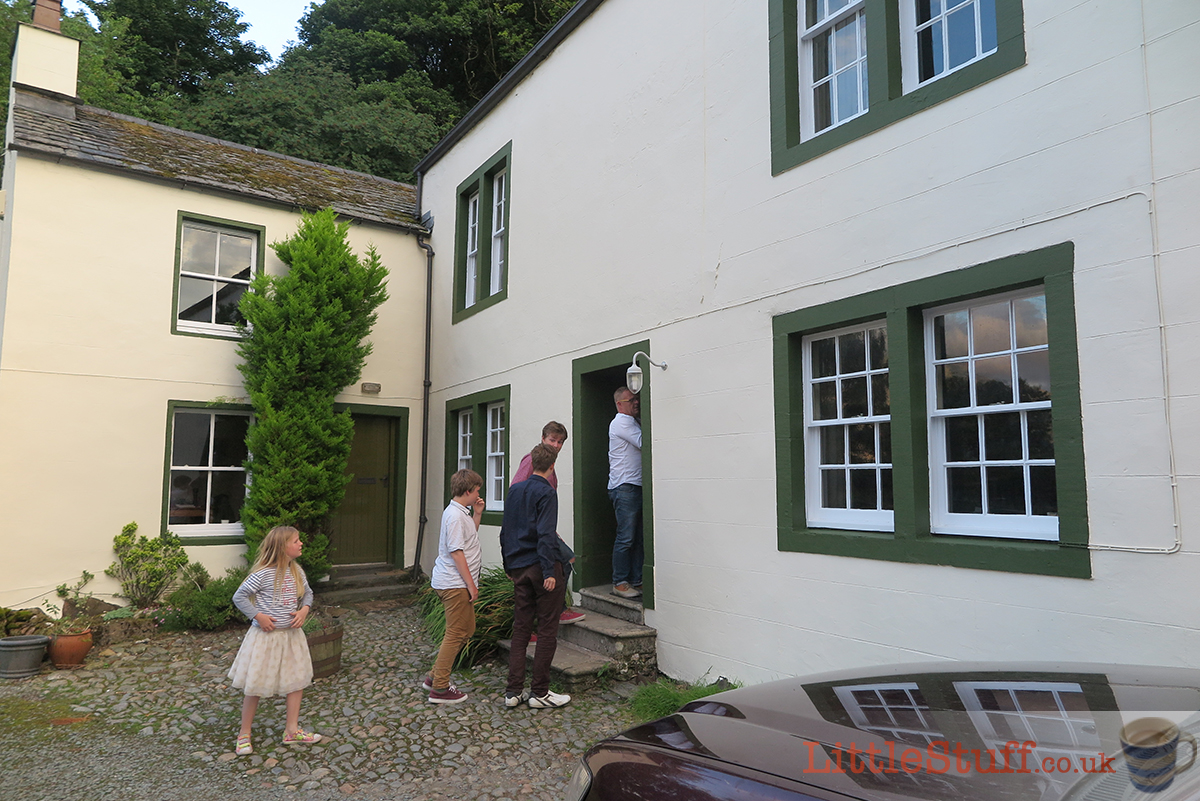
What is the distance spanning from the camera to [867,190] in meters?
4.92

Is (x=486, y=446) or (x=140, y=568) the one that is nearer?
(x=140, y=568)

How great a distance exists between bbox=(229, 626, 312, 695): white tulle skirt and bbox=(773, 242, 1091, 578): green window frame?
3.30m

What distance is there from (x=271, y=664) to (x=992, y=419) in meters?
4.60

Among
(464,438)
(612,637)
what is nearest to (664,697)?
(612,637)

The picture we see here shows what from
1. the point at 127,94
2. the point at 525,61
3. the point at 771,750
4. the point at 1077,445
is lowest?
the point at 771,750

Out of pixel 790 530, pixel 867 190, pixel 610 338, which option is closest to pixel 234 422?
pixel 610 338

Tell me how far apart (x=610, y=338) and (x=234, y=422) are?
220 inches

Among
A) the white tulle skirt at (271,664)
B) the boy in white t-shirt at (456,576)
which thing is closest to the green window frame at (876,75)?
the boy in white t-shirt at (456,576)

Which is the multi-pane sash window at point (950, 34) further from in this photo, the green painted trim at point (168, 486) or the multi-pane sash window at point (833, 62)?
the green painted trim at point (168, 486)

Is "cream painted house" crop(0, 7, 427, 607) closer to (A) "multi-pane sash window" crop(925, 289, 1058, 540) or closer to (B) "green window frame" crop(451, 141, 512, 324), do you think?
(B) "green window frame" crop(451, 141, 512, 324)

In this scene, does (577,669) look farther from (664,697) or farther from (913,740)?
(913,740)

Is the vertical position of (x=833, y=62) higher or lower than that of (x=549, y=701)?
higher

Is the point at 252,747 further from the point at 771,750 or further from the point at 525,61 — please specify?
the point at 525,61

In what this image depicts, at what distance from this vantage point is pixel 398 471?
36.0 ft
